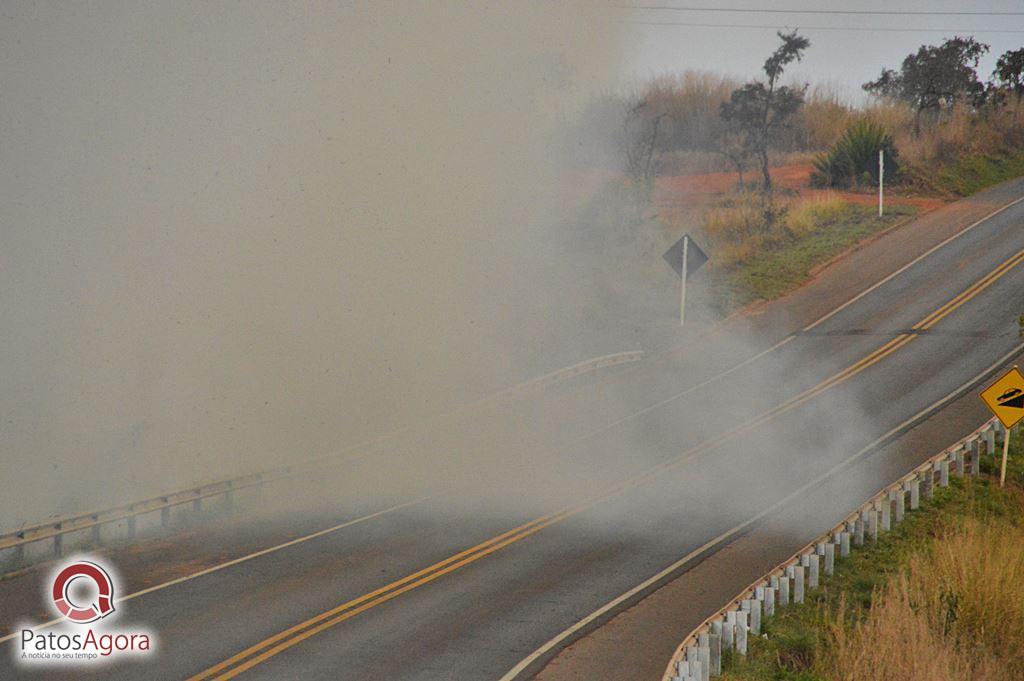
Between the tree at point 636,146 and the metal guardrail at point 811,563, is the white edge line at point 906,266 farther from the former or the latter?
the metal guardrail at point 811,563

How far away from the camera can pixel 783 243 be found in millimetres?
46938

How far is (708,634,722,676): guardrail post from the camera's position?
42.2 feet

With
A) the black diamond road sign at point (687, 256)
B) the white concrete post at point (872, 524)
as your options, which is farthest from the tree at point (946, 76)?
the white concrete post at point (872, 524)

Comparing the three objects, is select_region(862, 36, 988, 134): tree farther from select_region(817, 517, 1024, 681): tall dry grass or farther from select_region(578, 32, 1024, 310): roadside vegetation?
select_region(817, 517, 1024, 681): tall dry grass

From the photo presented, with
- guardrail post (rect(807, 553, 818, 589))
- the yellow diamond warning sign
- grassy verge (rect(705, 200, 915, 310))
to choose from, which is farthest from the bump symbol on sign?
grassy verge (rect(705, 200, 915, 310))

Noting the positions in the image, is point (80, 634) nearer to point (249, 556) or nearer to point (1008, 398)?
point (249, 556)

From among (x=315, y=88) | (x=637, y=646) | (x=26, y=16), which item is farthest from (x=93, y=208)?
(x=637, y=646)

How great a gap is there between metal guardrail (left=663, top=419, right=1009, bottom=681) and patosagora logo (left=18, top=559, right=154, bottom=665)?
19.9 feet

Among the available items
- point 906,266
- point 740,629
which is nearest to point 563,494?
point 740,629

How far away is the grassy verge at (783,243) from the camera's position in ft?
137

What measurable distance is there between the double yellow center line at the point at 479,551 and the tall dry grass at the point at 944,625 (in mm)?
A: 5448

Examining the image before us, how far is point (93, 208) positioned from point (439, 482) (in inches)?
467

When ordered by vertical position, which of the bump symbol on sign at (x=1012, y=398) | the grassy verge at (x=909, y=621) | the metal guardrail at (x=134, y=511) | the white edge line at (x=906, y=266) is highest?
the white edge line at (x=906, y=266)

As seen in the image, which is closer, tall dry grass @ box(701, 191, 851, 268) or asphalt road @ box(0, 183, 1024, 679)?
asphalt road @ box(0, 183, 1024, 679)
